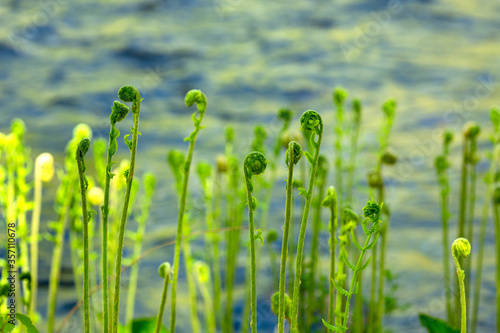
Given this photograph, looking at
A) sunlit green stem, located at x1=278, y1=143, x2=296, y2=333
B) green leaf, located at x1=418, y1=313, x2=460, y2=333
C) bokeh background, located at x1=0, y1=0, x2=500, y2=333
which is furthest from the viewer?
bokeh background, located at x1=0, y1=0, x2=500, y2=333

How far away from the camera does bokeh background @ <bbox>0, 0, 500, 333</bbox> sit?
166 centimetres

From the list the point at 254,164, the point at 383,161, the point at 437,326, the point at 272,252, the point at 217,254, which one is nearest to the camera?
the point at 254,164

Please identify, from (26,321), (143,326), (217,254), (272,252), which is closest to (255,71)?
(272,252)

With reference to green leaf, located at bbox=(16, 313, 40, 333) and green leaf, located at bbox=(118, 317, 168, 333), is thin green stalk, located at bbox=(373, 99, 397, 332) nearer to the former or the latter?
green leaf, located at bbox=(118, 317, 168, 333)

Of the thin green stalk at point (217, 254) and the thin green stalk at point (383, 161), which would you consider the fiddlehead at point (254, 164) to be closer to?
the thin green stalk at point (383, 161)

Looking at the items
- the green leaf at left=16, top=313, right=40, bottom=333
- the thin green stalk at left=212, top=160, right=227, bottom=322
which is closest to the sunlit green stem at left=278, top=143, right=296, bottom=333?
the green leaf at left=16, top=313, right=40, bottom=333

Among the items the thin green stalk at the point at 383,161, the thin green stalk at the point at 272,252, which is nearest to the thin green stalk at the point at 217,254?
the thin green stalk at the point at 272,252

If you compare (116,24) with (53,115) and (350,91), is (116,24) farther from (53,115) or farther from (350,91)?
(350,91)

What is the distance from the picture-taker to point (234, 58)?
75.6 inches

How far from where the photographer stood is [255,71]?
6.23ft

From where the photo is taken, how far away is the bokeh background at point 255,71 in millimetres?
1658

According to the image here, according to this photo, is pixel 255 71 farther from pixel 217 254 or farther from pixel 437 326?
pixel 437 326

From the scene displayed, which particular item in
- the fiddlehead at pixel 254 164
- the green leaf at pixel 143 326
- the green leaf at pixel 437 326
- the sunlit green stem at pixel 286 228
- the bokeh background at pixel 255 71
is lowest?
the green leaf at pixel 143 326

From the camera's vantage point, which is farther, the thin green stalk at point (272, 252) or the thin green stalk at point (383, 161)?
the thin green stalk at point (272, 252)
